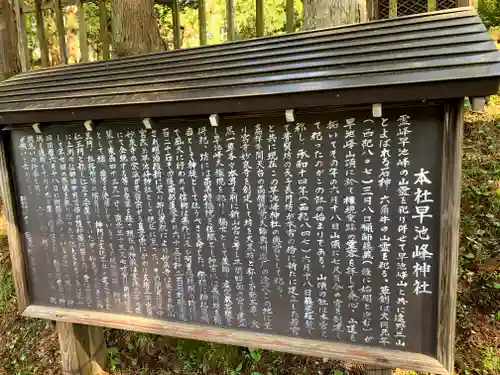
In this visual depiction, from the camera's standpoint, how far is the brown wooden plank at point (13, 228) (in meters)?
3.71

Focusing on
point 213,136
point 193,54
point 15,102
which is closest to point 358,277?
point 213,136

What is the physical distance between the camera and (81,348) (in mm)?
4203

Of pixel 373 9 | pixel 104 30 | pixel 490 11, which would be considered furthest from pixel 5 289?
pixel 490 11

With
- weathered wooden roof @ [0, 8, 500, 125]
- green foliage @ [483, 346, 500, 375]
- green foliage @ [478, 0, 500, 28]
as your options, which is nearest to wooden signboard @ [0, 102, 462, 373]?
weathered wooden roof @ [0, 8, 500, 125]

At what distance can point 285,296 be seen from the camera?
2.94 m

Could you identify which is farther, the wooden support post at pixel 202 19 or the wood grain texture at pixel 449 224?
the wooden support post at pixel 202 19

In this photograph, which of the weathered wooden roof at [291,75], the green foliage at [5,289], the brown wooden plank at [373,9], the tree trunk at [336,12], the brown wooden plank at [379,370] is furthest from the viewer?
the green foliage at [5,289]

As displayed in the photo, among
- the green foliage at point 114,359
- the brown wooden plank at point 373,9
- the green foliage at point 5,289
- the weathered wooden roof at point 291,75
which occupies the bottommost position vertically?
the green foliage at point 114,359

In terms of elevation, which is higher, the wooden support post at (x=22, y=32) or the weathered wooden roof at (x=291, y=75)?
the wooden support post at (x=22, y=32)

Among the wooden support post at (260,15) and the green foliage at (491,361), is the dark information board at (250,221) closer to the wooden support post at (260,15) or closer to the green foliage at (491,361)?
the green foliage at (491,361)

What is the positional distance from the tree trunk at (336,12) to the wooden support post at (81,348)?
3813 mm

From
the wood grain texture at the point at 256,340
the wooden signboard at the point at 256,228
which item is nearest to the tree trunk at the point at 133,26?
the wooden signboard at the point at 256,228

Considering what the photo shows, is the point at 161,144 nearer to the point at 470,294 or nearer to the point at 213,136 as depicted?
the point at 213,136

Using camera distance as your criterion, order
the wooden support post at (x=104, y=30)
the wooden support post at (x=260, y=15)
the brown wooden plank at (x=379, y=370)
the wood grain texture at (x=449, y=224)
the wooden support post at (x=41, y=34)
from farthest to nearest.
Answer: the wooden support post at (x=41, y=34) < the wooden support post at (x=104, y=30) < the wooden support post at (x=260, y=15) < the brown wooden plank at (x=379, y=370) < the wood grain texture at (x=449, y=224)
